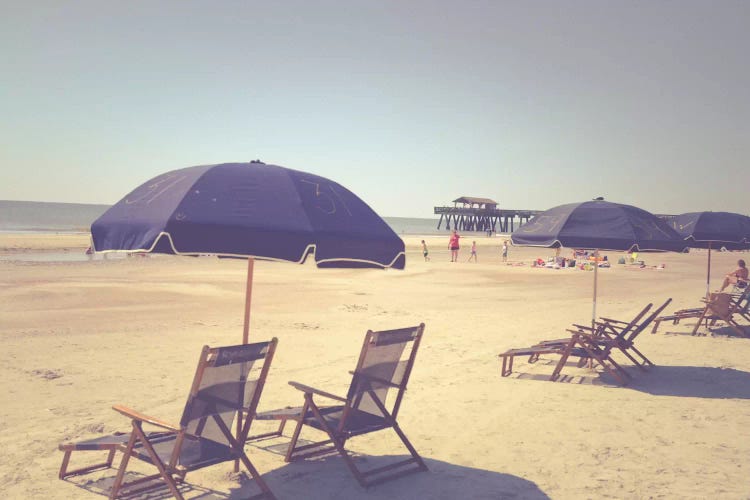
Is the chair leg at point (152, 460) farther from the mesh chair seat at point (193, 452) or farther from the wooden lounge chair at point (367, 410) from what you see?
the wooden lounge chair at point (367, 410)

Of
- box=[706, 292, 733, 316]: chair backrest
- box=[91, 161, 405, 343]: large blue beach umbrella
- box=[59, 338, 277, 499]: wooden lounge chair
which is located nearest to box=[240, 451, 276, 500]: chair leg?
box=[59, 338, 277, 499]: wooden lounge chair

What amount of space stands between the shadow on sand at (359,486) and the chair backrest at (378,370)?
0.55 meters

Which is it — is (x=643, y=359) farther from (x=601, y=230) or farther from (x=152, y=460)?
(x=152, y=460)

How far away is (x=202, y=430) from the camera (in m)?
3.92

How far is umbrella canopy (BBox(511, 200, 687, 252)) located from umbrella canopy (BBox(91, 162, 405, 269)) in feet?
13.0

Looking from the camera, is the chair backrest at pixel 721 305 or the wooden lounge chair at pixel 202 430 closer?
the wooden lounge chair at pixel 202 430

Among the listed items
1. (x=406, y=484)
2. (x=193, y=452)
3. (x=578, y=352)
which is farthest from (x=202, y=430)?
(x=578, y=352)

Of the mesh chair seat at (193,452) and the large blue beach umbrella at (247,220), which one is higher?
the large blue beach umbrella at (247,220)

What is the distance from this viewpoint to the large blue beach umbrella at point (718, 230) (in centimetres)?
1252

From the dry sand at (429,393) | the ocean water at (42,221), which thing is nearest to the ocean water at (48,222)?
the ocean water at (42,221)

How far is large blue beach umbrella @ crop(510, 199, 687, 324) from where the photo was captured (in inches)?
305

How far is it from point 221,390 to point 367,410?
50.1 inches

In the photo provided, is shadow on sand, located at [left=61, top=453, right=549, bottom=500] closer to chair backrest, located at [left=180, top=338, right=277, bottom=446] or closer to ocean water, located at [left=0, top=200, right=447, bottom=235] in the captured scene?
chair backrest, located at [left=180, top=338, right=277, bottom=446]

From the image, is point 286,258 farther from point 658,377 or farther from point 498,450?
point 658,377
